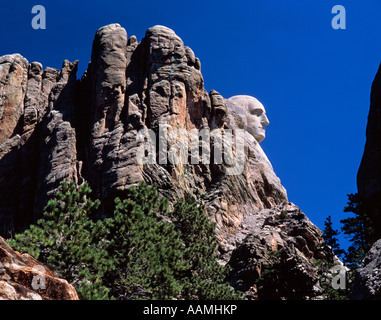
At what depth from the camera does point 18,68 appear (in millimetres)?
64000

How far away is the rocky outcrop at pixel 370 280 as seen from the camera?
784 inches

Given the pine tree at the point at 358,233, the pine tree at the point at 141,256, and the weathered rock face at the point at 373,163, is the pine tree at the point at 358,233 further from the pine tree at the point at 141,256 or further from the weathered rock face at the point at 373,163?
the pine tree at the point at 141,256

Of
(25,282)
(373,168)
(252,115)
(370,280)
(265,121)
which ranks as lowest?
(25,282)

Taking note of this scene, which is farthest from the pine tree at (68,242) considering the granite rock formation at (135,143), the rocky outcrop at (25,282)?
the granite rock formation at (135,143)

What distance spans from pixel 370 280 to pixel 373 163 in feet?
113

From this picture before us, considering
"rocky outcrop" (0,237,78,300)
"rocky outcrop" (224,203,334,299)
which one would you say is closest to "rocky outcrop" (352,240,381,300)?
"rocky outcrop" (0,237,78,300)

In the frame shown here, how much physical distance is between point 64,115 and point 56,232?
98.7ft

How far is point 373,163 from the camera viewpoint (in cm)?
5266

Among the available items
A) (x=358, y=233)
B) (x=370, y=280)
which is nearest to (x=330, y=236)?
(x=358, y=233)

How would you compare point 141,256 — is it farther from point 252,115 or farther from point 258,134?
point 252,115

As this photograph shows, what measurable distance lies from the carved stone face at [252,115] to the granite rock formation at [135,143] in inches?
280

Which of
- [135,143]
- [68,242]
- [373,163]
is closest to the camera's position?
[68,242]

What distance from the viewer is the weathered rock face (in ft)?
164
